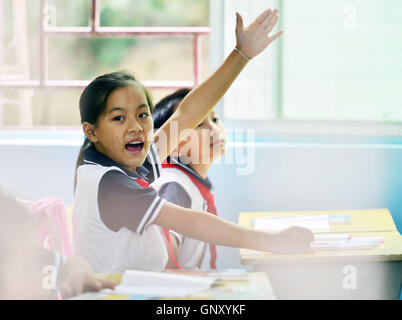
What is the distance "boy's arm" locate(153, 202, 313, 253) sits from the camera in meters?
1.08

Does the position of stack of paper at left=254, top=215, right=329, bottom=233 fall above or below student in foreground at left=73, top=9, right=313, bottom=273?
below

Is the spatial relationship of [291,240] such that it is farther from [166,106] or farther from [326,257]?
[166,106]

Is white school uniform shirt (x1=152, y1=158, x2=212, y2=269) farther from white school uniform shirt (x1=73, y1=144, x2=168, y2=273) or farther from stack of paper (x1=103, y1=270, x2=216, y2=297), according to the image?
stack of paper (x1=103, y1=270, x2=216, y2=297)

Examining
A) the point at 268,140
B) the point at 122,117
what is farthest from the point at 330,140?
the point at 122,117

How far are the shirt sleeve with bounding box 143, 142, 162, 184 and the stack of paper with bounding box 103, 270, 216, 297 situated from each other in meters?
0.39

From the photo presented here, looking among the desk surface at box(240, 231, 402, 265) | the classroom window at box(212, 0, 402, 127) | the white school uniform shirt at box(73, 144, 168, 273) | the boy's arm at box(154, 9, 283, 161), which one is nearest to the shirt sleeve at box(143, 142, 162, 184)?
the boy's arm at box(154, 9, 283, 161)

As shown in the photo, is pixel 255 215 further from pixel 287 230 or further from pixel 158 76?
pixel 158 76

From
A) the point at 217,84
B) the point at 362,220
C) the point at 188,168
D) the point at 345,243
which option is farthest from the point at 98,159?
the point at 362,220

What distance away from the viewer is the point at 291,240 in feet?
3.81

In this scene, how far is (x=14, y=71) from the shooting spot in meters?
2.30

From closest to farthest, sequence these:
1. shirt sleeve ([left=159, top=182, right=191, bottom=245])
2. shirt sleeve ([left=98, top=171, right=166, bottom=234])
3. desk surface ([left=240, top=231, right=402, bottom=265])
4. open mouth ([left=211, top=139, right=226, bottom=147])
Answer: shirt sleeve ([left=98, top=171, right=166, bottom=234]) < desk surface ([left=240, top=231, right=402, bottom=265]) < shirt sleeve ([left=159, top=182, right=191, bottom=245]) < open mouth ([left=211, top=139, right=226, bottom=147])

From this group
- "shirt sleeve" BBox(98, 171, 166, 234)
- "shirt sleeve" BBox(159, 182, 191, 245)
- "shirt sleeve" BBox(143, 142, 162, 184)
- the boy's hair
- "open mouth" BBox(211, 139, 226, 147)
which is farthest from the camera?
"open mouth" BBox(211, 139, 226, 147)

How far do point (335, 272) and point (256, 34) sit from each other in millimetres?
536

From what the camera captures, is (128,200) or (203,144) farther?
(203,144)
